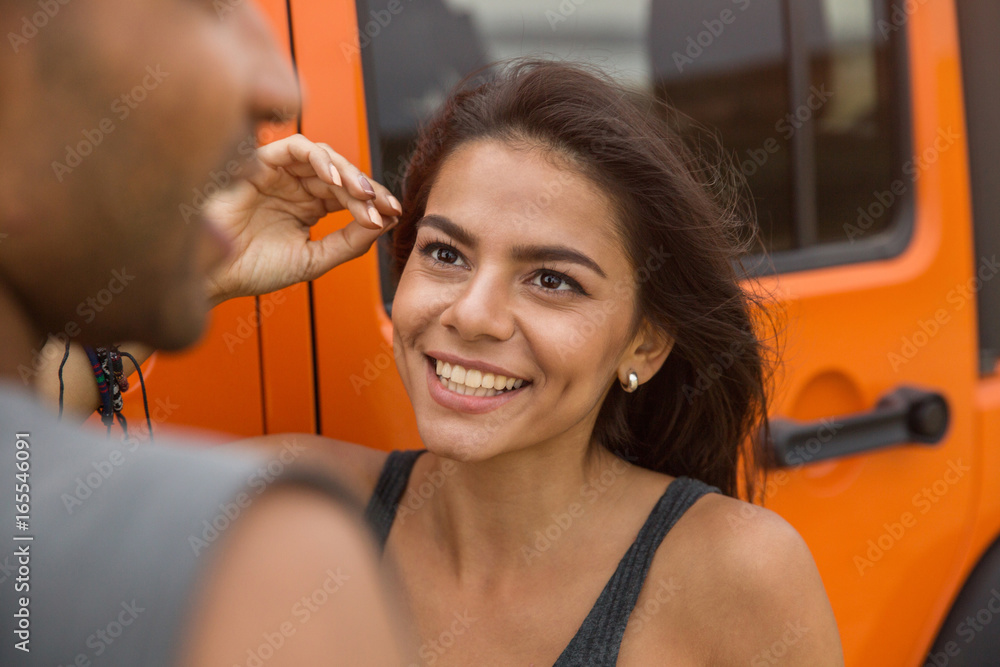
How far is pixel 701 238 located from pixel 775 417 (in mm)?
451

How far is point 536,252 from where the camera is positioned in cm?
144

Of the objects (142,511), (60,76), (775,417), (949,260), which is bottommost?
(775,417)

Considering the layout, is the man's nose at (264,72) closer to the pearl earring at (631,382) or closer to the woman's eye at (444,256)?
the woman's eye at (444,256)

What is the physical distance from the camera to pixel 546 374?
4.75ft

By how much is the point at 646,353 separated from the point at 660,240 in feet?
0.67

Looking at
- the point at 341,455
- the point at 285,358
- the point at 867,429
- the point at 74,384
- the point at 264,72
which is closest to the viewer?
the point at 264,72

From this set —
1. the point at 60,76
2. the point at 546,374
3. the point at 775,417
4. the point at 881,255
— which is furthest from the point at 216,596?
the point at 881,255

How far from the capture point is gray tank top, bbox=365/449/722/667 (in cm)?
143

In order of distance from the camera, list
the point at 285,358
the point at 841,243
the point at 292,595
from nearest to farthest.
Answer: the point at 292,595 < the point at 285,358 < the point at 841,243

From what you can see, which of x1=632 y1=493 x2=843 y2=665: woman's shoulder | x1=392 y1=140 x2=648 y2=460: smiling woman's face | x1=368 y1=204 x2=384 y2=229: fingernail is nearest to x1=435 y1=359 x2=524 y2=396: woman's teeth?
x1=392 y1=140 x2=648 y2=460: smiling woman's face

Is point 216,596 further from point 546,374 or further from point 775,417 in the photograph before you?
point 775,417

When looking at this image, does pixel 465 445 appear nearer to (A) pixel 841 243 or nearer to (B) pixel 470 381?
(B) pixel 470 381

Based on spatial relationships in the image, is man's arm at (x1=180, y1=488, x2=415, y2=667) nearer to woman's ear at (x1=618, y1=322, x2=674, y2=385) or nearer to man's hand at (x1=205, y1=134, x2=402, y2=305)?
man's hand at (x1=205, y1=134, x2=402, y2=305)

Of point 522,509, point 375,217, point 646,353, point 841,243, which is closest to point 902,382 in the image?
point 841,243
